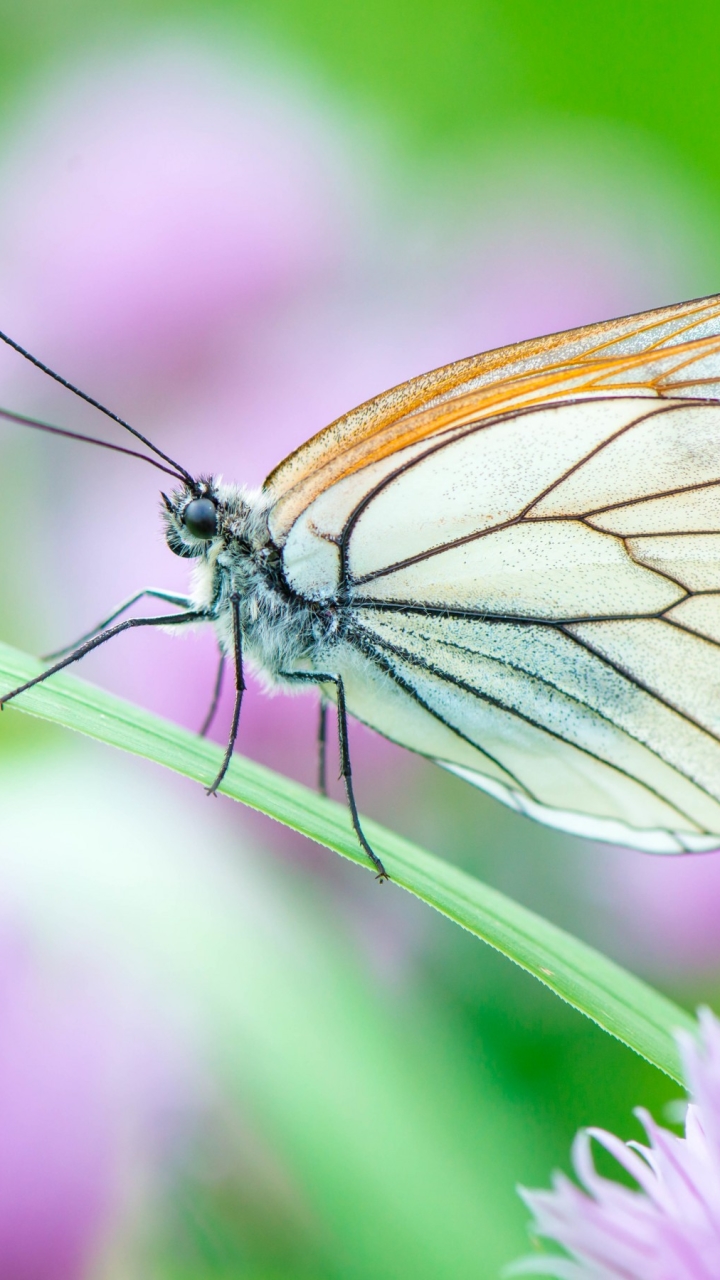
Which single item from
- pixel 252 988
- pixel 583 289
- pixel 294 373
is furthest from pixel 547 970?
pixel 583 289

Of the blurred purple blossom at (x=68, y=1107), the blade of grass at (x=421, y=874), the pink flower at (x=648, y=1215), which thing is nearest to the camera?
the pink flower at (x=648, y=1215)

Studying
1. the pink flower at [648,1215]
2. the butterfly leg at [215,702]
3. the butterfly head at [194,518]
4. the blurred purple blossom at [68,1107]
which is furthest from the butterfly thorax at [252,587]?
the pink flower at [648,1215]

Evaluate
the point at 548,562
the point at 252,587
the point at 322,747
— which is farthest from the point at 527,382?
the point at 322,747

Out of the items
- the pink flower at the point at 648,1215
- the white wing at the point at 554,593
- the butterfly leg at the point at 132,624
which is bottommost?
the pink flower at the point at 648,1215

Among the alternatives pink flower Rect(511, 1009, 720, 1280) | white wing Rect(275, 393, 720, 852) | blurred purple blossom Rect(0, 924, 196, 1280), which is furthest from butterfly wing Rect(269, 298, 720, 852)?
pink flower Rect(511, 1009, 720, 1280)

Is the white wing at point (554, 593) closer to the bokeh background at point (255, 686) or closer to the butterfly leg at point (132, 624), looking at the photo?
the butterfly leg at point (132, 624)

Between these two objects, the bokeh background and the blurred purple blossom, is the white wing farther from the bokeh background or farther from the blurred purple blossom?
the blurred purple blossom

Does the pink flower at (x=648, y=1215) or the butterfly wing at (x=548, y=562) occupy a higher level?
the butterfly wing at (x=548, y=562)

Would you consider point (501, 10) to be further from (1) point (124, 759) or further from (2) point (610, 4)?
(1) point (124, 759)
